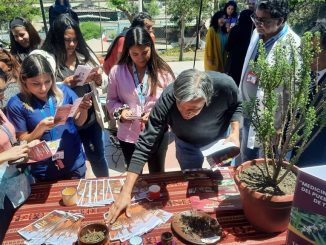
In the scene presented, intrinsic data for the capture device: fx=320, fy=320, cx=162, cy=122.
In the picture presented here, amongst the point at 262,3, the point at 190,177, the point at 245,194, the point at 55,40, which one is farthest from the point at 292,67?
the point at 55,40

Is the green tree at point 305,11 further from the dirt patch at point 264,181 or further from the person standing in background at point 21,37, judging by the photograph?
the dirt patch at point 264,181

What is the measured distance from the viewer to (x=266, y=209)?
141 centimetres

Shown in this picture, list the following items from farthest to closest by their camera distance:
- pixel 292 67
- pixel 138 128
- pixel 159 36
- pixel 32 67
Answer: pixel 159 36 → pixel 138 128 → pixel 32 67 → pixel 292 67

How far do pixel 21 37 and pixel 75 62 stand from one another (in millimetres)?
680

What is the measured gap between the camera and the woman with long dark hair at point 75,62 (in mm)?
2531

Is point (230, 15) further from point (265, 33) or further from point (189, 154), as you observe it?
point (189, 154)

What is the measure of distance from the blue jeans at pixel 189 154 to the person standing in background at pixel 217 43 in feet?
7.45

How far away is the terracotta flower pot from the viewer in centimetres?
137

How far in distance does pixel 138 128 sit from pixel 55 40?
99cm

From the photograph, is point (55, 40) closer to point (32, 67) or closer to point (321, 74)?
point (32, 67)

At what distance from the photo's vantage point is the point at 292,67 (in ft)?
4.47

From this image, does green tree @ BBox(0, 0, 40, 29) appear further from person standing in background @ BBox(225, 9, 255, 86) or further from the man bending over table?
the man bending over table

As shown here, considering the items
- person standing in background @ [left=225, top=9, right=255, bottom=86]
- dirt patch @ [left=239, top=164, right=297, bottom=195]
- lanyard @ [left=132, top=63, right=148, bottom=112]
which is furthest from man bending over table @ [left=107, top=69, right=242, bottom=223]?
person standing in background @ [left=225, top=9, right=255, bottom=86]

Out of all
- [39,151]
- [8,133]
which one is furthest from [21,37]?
[39,151]
